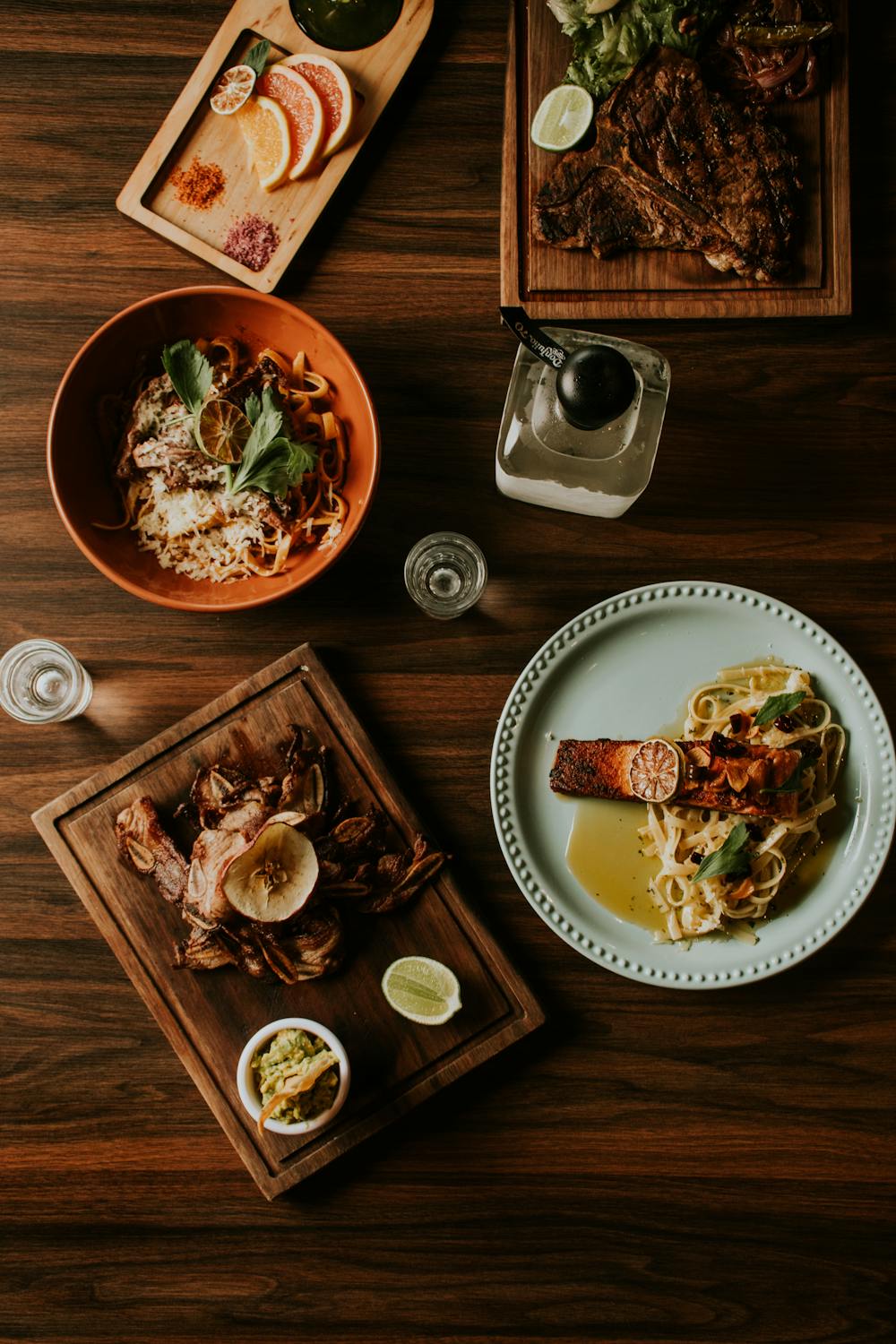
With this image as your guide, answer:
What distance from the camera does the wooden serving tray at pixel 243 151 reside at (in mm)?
2529

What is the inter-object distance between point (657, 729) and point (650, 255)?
1.24m

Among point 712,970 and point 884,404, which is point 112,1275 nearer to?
point 712,970

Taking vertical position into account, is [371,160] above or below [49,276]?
above

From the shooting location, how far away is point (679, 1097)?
8.55ft

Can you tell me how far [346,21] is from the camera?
8.30 feet

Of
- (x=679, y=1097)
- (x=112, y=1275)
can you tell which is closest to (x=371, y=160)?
(x=679, y=1097)

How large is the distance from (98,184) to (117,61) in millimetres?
325

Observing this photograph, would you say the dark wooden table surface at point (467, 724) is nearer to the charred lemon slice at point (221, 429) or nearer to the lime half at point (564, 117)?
the lime half at point (564, 117)

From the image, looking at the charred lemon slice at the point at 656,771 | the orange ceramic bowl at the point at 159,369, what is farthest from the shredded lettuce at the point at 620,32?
the charred lemon slice at the point at 656,771

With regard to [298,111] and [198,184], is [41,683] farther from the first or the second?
[298,111]

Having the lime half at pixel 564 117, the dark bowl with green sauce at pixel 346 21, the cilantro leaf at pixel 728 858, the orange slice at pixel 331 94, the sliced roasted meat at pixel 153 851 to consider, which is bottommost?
the cilantro leaf at pixel 728 858

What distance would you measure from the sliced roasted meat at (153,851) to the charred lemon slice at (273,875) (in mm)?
224

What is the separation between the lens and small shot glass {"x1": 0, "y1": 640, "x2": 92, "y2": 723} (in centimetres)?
256

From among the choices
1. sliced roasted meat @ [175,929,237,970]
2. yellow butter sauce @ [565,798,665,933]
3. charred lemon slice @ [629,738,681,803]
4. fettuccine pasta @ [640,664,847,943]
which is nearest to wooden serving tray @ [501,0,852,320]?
fettuccine pasta @ [640,664,847,943]
